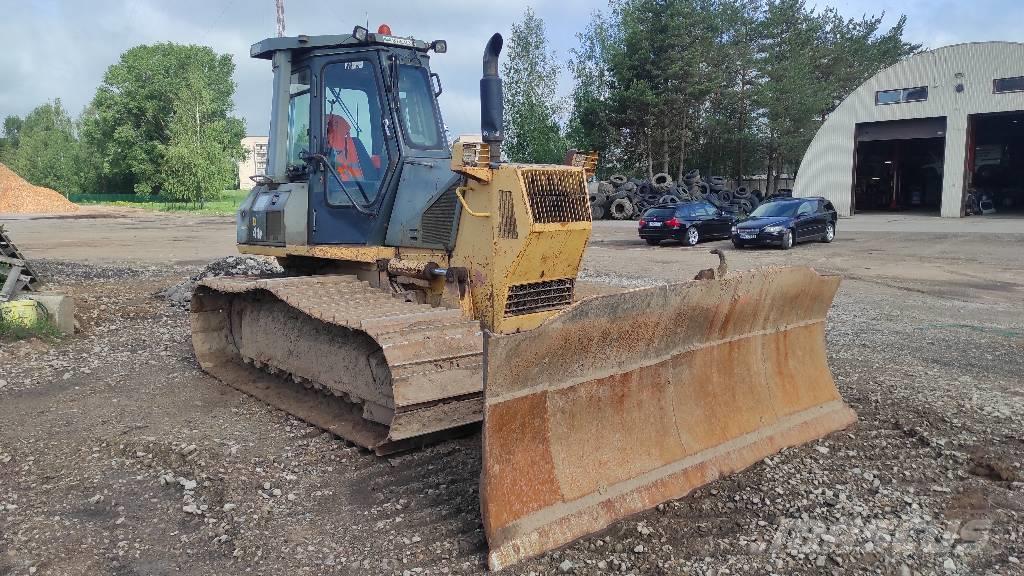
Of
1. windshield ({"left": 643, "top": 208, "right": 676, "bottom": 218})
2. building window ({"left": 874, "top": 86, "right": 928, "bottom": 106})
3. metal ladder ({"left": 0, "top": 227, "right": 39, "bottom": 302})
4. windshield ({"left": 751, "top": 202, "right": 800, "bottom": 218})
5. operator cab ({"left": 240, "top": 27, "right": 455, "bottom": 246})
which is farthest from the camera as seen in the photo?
building window ({"left": 874, "top": 86, "right": 928, "bottom": 106})

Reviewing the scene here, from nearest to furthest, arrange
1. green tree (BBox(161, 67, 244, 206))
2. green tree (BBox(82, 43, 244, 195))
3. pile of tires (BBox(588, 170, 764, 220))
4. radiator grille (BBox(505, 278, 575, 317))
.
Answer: radiator grille (BBox(505, 278, 575, 317))
pile of tires (BBox(588, 170, 764, 220))
green tree (BBox(161, 67, 244, 206))
green tree (BBox(82, 43, 244, 195))

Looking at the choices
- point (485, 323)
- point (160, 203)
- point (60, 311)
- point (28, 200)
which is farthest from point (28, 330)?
point (160, 203)

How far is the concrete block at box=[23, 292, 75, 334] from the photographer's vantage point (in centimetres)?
855

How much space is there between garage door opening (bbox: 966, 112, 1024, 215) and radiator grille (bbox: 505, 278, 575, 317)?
3657 centimetres

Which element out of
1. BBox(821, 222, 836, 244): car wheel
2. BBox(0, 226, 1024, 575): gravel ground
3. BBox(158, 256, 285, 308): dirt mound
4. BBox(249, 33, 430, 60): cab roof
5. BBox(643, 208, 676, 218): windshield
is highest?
BBox(249, 33, 430, 60): cab roof

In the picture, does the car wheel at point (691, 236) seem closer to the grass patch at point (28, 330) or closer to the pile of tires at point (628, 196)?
the pile of tires at point (628, 196)

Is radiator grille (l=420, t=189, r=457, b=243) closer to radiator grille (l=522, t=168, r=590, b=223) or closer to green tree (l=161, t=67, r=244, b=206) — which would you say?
radiator grille (l=522, t=168, r=590, b=223)

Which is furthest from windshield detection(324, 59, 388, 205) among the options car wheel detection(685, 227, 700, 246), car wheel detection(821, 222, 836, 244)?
car wheel detection(821, 222, 836, 244)

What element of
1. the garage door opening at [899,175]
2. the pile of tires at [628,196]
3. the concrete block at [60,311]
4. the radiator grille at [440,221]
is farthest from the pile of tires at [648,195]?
the radiator grille at [440,221]

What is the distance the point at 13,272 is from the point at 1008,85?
109ft

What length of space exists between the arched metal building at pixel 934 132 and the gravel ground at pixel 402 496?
28566mm

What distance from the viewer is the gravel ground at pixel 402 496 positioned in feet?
11.6

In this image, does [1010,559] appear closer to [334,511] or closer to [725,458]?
[725,458]

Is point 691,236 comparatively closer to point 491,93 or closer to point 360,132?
point 360,132
